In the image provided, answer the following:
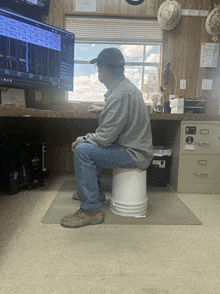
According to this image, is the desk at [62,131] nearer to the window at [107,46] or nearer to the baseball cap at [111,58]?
the window at [107,46]

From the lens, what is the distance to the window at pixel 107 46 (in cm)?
252

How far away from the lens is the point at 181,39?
8.34ft

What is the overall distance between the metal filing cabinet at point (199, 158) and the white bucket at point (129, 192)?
2.22 ft

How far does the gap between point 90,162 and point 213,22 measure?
2.22 m

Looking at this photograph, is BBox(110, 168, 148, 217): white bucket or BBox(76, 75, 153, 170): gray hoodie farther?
BBox(110, 168, 148, 217): white bucket

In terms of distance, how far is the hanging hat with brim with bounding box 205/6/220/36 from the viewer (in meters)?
2.42

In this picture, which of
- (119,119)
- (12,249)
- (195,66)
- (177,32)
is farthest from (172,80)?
(12,249)

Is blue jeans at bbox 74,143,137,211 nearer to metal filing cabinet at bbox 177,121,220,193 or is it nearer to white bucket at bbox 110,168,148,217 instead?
white bucket at bbox 110,168,148,217

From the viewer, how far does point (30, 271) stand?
0.94m

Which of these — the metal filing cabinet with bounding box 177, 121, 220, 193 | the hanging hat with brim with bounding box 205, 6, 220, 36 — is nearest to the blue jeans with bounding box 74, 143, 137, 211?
the metal filing cabinet with bounding box 177, 121, 220, 193

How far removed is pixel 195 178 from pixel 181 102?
0.75m

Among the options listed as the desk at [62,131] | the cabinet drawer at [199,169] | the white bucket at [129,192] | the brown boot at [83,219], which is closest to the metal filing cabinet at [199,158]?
the cabinet drawer at [199,169]

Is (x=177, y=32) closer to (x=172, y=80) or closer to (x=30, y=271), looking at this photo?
(x=172, y=80)

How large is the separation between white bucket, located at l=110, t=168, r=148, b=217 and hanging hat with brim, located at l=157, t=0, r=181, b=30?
6.04ft
